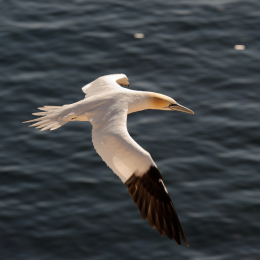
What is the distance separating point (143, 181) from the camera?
10211 millimetres

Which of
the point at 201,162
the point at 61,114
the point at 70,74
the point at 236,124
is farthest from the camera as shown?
the point at 70,74

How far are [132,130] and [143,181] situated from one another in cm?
666

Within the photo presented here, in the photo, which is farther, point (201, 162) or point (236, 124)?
point (236, 124)

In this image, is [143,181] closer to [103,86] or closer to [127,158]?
[127,158]

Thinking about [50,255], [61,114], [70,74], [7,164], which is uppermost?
[61,114]

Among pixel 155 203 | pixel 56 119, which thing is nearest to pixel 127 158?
pixel 155 203

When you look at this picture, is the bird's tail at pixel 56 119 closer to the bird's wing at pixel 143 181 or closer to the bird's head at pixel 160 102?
the bird's wing at pixel 143 181

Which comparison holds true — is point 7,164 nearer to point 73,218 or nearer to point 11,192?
point 11,192

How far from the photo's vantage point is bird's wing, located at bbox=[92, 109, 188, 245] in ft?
33.0

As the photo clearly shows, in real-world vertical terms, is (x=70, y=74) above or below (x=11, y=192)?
above

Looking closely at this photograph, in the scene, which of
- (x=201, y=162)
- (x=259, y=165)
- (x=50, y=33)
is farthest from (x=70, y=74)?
(x=259, y=165)

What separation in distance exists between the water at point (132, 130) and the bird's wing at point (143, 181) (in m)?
4.50

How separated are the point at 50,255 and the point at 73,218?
3.59 ft

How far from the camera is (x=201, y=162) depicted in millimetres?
16078
